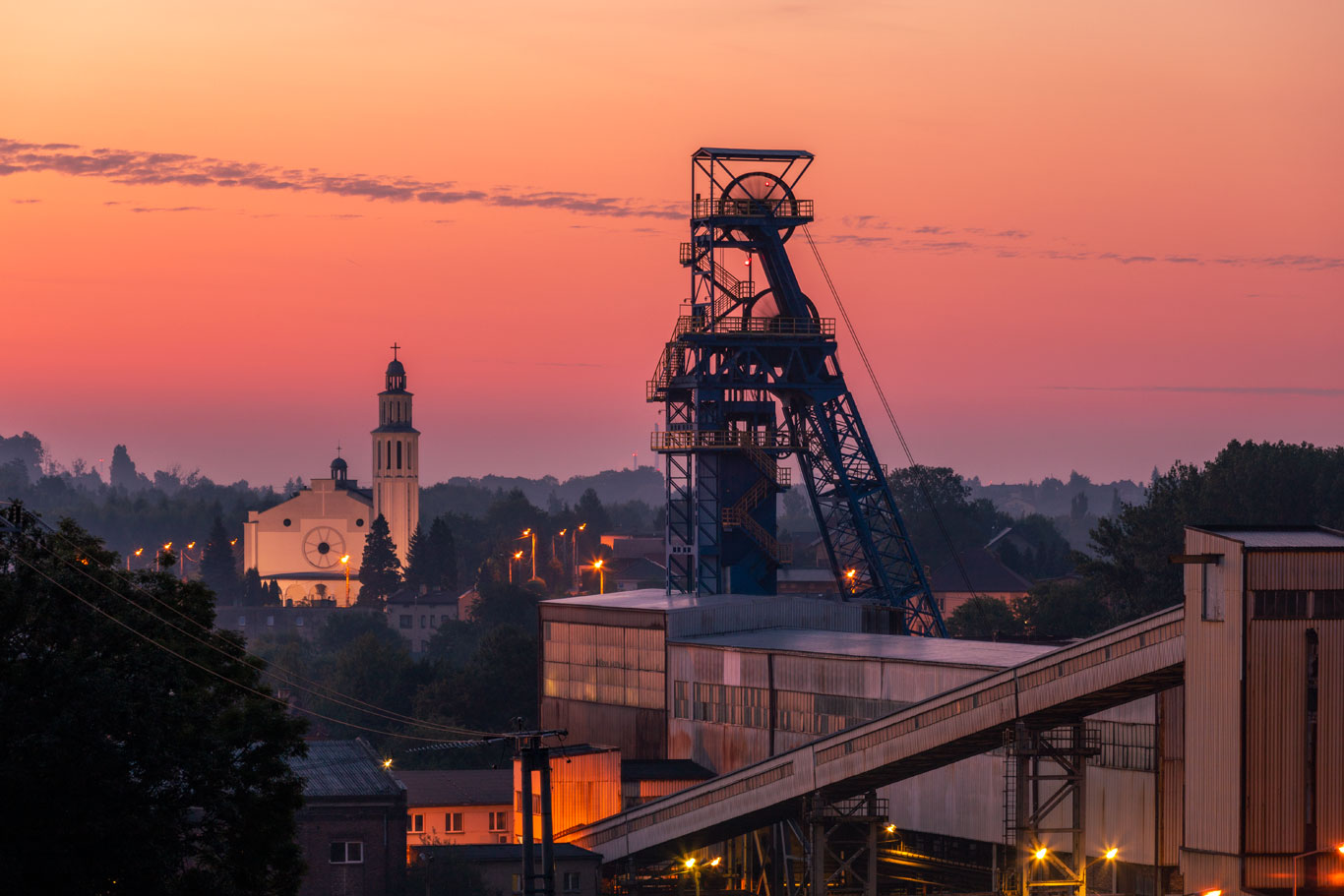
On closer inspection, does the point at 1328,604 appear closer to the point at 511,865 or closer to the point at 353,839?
the point at 511,865

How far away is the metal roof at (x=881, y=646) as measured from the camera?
2293 inches

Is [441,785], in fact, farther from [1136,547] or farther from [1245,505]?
[1245,505]

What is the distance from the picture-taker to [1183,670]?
44750 millimetres

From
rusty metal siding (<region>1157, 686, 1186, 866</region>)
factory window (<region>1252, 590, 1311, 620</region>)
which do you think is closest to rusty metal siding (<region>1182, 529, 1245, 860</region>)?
factory window (<region>1252, 590, 1311, 620</region>)

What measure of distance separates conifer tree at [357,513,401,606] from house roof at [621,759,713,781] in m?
125

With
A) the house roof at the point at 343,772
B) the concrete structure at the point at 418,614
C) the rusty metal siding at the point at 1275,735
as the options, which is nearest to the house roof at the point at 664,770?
the house roof at the point at 343,772

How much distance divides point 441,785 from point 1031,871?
99.5ft

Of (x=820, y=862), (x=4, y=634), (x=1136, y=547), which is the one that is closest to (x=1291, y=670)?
(x=820, y=862)

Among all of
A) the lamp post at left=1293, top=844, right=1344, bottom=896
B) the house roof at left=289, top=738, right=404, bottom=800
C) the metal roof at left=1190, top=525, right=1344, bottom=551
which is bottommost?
the house roof at left=289, top=738, right=404, bottom=800

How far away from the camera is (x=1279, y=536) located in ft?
145

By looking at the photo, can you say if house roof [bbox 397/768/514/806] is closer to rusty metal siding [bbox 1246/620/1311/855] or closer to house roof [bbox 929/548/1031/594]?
rusty metal siding [bbox 1246/620/1311/855]

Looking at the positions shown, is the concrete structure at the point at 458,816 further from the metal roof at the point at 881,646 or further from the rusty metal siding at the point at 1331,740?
the rusty metal siding at the point at 1331,740

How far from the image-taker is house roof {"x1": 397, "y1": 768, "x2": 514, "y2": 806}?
231 ft

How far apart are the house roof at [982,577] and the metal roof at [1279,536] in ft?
429
